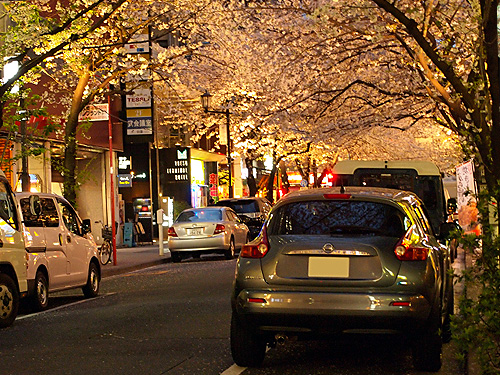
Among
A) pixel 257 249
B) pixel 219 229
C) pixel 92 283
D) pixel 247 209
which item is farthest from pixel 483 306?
pixel 247 209

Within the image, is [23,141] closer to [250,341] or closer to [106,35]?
[106,35]

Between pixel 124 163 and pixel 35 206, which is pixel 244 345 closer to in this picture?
pixel 35 206

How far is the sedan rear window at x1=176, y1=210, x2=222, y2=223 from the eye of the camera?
25969 millimetres

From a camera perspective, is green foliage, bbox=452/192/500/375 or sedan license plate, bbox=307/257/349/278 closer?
green foliage, bbox=452/192/500/375

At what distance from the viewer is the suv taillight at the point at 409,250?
7453 millimetres

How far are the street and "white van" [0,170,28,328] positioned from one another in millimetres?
269

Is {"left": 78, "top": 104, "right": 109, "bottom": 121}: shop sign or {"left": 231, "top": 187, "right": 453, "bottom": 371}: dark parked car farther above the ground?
{"left": 78, "top": 104, "right": 109, "bottom": 121}: shop sign

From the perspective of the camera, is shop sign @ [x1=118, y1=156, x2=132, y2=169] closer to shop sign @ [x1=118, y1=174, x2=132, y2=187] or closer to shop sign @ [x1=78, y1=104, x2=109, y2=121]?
shop sign @ [x1=118, y1=174, x2=132, y2=187]

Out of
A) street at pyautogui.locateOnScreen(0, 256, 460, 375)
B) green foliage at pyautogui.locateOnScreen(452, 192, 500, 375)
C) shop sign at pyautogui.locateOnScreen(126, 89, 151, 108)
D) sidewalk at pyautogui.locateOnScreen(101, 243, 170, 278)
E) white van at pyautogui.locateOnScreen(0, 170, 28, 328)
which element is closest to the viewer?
green foliage at pyautogui.locateOnScreen(452, 192, 500, 375)

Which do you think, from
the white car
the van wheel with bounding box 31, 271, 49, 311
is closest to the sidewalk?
the white car

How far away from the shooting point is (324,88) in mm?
27688

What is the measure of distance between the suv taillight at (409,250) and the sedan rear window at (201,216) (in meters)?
18.5

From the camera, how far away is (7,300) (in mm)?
11695

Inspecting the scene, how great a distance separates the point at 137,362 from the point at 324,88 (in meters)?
20.2
